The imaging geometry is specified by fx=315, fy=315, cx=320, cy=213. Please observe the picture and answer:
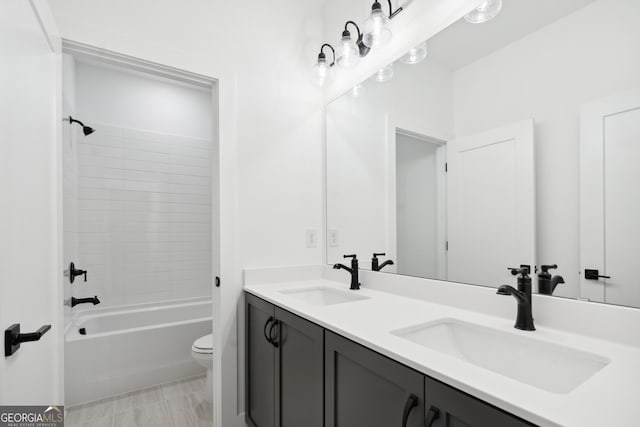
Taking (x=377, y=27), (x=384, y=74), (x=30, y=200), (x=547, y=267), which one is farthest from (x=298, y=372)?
(x=377, y=27)

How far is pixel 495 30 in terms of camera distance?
122 centimetres

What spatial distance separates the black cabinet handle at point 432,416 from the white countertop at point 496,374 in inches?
2.8

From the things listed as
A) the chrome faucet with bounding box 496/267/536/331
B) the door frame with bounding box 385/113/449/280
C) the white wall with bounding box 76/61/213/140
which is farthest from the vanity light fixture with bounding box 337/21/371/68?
the white wall with bounding box 76/61/213/140

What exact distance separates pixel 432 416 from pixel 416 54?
57.8 inches

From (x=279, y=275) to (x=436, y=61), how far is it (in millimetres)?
1395

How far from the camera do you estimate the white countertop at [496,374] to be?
1.76 ft

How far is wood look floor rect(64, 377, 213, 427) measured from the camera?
73.9 inches

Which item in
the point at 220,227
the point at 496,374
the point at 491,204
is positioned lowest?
the point at 496,374

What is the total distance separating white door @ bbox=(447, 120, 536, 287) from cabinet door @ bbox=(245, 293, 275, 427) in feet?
2.92

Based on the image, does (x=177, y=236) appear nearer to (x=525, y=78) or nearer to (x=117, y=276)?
(x=117, y=276)

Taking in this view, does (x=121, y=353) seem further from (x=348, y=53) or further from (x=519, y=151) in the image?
(x=519, y=151)

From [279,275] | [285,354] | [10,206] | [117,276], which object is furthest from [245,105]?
[117,276]

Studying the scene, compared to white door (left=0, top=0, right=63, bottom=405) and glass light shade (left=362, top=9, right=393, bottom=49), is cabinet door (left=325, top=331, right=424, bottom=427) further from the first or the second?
glass light shade (left=362, top=9, right=393, bottom=49)

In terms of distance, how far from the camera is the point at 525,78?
1.11 meters
